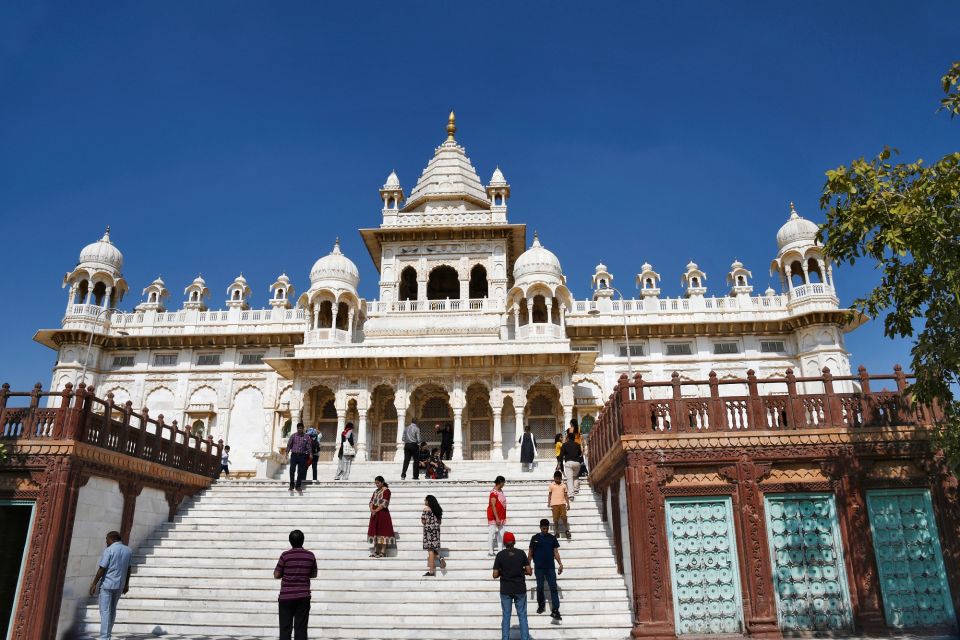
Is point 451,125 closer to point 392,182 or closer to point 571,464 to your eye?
point 392,182

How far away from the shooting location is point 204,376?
3509cm

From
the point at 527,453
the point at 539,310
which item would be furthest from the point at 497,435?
the point at 539,310

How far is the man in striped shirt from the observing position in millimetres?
8688

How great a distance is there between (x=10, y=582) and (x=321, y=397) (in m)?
16.9

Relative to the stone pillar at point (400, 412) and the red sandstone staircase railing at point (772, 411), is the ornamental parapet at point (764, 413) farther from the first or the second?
the stone pillar at point (400, 412)

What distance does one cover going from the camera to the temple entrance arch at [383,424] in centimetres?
2881

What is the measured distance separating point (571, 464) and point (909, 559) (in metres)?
6.53

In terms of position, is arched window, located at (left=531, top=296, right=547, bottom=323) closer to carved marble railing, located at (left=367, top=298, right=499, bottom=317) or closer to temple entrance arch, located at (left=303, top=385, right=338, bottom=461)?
carved marble railing, located at (left=367, top=298, right=499, bottom=317)

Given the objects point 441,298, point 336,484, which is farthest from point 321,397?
point 336,484

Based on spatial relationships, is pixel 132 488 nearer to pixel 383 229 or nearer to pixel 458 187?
pixel 383 229

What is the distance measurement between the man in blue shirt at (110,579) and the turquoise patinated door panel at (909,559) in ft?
38.5

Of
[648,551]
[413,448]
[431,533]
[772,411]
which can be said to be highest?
[413,448]

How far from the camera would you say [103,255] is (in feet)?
118

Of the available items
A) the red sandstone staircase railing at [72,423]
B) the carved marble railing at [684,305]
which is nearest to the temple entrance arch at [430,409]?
the carved marble railing at [684,305]
